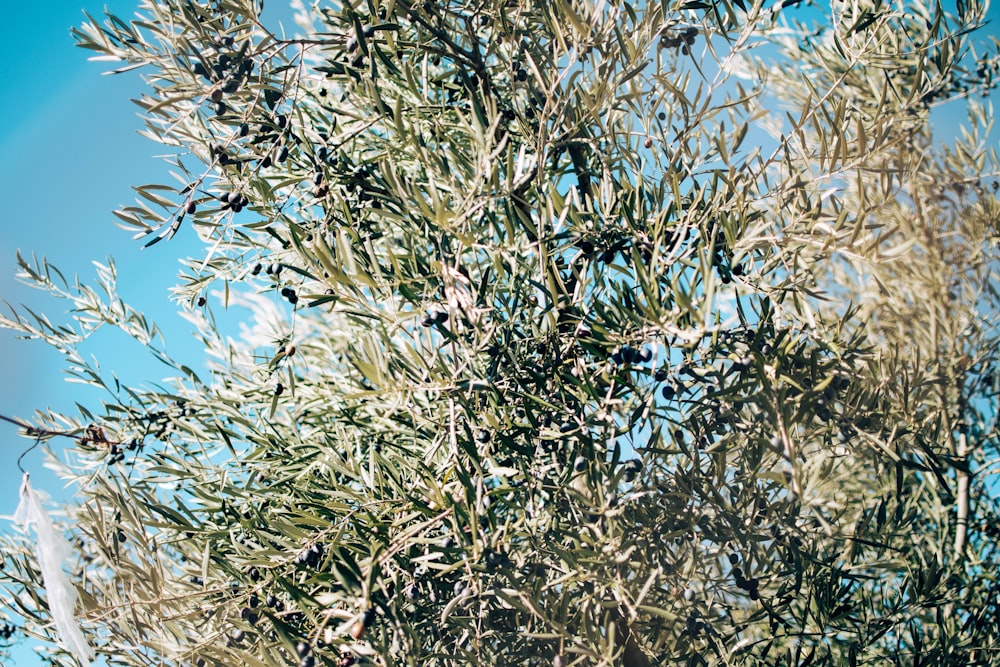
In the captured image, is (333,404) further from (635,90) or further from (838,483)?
(838,483)

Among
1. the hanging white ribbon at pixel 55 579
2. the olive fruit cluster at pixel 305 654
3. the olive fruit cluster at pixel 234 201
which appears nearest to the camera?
the olive fruit cluster at pixel 305 654

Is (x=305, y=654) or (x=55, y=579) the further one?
(x=55, y=579)

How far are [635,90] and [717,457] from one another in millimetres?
1107

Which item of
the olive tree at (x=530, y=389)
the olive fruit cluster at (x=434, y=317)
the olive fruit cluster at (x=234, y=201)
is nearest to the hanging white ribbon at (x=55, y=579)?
the olive tree at (x=530, y=389)

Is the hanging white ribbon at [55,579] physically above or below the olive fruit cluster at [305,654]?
above

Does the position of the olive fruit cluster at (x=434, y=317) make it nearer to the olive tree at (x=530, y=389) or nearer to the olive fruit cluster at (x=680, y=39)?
the olive tree at (x=530, y=389)

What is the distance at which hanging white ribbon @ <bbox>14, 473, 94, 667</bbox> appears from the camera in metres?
1.75

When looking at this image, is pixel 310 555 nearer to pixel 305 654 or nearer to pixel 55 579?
pixel 305 654

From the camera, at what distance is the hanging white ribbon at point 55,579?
1751 millimetres

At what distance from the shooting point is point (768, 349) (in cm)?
189

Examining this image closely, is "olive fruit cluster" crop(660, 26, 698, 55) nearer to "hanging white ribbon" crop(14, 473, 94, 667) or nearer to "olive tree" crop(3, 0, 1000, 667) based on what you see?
"olive tree" crop(3, 0, 1000, 667)

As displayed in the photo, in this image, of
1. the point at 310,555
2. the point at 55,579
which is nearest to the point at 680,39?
the point at 310,555

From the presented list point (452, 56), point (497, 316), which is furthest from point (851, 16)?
point (497, 316)

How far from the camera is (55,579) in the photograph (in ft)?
5.87
